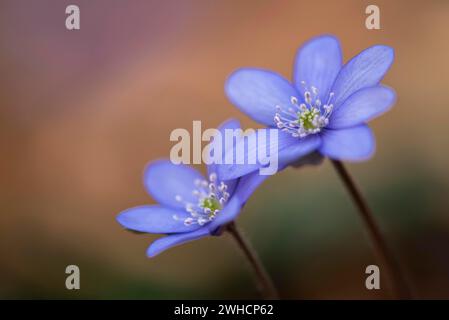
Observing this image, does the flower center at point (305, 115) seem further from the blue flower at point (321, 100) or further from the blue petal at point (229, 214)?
the blue petal at point (229, 214)

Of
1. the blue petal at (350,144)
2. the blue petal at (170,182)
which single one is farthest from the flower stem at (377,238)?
the blue petal at (170,182)

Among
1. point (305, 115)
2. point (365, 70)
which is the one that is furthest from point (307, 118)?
point (365, 70)

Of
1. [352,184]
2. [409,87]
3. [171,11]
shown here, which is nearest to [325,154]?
[352,184]

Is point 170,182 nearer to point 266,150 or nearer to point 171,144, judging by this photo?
point 266,150

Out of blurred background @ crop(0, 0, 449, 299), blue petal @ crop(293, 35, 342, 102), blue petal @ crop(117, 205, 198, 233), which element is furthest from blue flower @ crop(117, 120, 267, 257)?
blurred background @ crop(0, 0, 449, 299)

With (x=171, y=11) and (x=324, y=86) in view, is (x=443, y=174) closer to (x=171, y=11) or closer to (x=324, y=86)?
(x=324, y=86)

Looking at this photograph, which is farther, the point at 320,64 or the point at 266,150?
the point at 320,64
